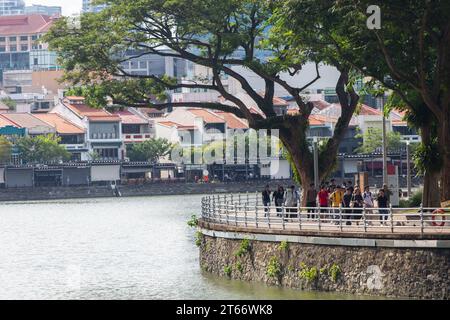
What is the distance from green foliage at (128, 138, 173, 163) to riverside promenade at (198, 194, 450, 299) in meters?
122

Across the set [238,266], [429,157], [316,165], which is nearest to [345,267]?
[238,266]

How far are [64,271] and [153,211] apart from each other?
5742 centimetres

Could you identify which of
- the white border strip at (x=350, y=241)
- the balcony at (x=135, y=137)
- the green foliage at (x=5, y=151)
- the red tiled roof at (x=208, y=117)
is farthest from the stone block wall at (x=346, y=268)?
the balcony at (x=135, y=137)

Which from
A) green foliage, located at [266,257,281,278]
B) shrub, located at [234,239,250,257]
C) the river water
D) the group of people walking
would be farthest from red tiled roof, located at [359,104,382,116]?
green foliage, located at [266,257,281,278]

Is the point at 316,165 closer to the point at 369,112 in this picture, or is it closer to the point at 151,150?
the point at 151,150

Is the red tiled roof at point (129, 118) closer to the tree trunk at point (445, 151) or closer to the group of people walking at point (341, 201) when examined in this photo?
the group of people walking at point (341, 201)

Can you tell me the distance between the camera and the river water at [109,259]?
171ft

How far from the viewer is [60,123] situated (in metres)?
185

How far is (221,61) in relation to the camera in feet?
225

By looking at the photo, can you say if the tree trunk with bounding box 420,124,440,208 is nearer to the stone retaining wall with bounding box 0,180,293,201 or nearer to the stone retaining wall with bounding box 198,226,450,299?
the stone retaining wall with bounding box 198,226,450,299

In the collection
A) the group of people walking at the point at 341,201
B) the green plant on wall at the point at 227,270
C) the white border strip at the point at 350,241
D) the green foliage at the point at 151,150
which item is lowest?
the green plant on wall at the point at 227,270

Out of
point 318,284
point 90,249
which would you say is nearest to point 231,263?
point 318,284

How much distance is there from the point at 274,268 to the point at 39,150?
124 metres
